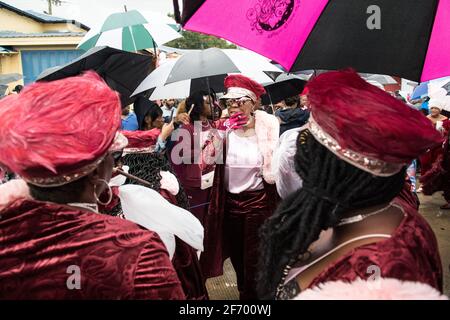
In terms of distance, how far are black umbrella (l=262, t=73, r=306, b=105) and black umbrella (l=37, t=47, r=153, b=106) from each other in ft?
7.01

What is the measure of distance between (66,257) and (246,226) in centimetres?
257

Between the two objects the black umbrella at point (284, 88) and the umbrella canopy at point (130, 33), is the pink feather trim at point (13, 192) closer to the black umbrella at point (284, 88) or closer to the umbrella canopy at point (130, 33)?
the umbrella canopy at point (130, 33)

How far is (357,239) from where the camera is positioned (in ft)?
4.06

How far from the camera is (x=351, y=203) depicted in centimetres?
124

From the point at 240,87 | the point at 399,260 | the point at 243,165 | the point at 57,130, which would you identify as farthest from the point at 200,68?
the point at 399,260

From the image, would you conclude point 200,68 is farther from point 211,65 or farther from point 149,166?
point 149,166

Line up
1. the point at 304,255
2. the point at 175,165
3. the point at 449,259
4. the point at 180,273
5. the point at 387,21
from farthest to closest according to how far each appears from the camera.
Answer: the point at 449,259 → the point at 175,165 → the point at 180,273 → the point at 387,21 → the point at 304,255

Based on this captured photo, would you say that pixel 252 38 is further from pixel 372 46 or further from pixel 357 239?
pixel 357 239

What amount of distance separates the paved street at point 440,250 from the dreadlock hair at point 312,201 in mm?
2750

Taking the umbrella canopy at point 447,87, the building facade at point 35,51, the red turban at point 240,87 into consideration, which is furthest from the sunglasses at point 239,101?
the building facade at point 35,51

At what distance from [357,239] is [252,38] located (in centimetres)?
126
